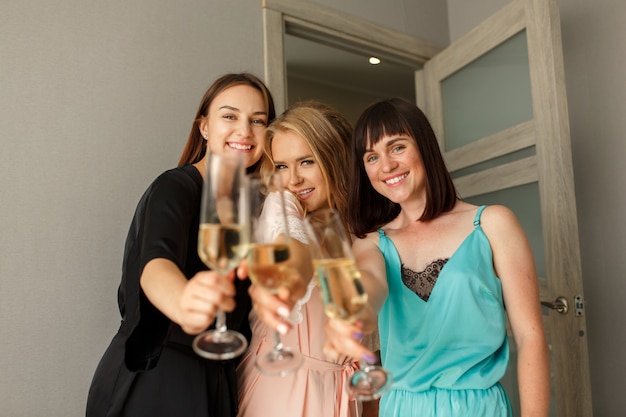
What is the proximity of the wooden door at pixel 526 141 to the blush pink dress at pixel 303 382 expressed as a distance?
3.50 feet

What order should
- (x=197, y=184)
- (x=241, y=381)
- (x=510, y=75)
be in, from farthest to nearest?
(x=510, y=75), (x=241, y=381), (x=197, y=184)

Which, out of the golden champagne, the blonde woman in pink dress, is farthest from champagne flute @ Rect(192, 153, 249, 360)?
the blonde woman in pink dress

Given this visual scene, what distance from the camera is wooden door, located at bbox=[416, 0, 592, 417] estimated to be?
217cm

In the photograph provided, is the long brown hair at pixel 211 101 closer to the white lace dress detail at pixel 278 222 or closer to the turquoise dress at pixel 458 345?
the white lace dress detail at pixel 278 222

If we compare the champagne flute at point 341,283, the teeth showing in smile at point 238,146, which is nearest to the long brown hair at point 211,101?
the teeth showing in smile at point 238,146

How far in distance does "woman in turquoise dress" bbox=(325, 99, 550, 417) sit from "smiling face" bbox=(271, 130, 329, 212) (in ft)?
0.49

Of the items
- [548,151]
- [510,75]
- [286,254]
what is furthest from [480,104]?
[286,254]

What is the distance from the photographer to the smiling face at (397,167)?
148cm

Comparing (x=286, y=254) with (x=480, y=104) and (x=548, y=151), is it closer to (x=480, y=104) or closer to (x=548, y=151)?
(x=548, y=151)

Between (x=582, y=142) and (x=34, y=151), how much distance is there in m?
2.47

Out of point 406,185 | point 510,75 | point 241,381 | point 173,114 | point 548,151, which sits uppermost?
point 510,75

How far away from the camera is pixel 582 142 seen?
281 centimetres

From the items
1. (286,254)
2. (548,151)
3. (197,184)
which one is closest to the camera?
(286,254)

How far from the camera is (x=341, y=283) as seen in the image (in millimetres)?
812
